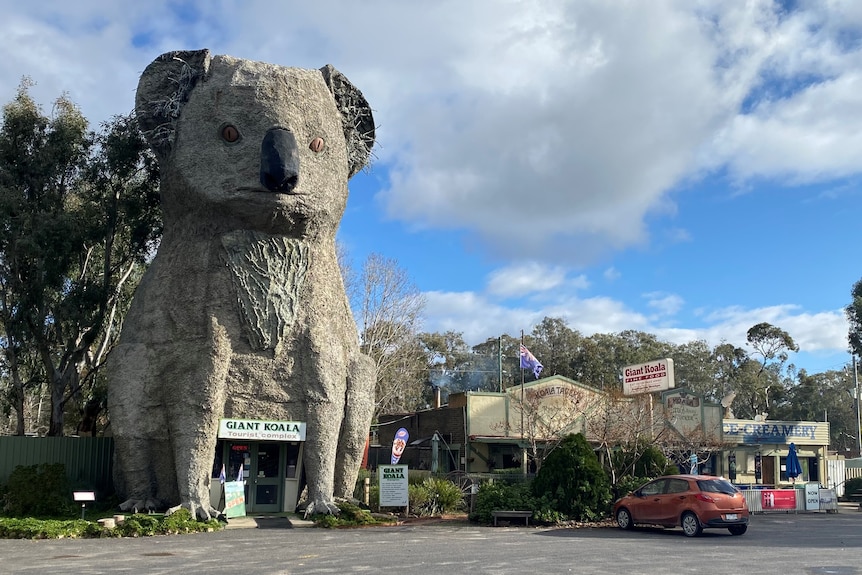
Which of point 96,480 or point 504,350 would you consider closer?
point 96,480

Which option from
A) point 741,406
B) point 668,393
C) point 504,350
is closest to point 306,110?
point 668,393

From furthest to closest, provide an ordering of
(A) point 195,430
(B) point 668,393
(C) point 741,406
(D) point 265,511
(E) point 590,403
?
(C) point 741,406
(B) point 668,393
(E) point 590,403
(D) point 265,511
(A) point 195,430

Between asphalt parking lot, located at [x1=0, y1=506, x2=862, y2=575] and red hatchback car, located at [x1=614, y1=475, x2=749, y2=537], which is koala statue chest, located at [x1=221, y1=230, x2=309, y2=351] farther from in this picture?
red hatchback car, located at [x1=614, y1=475, x2=749, y2=537]

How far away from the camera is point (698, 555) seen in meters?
13.4

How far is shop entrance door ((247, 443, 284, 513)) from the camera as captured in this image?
63.8ft

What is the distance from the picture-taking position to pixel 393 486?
64.2 ft

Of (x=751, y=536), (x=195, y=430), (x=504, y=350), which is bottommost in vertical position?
(x=751, y=536)

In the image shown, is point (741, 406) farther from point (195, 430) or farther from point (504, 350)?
point (195, 430)

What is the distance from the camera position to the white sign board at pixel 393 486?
63.9ft

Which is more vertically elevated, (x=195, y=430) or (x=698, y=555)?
(x=195, y=430)

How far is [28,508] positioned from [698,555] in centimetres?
1402

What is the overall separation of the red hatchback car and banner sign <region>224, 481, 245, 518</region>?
885 centimetres

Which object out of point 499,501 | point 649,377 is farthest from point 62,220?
point 649,377

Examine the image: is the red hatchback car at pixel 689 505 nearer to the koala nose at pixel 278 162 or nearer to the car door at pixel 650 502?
the car door at pixel 650 502
